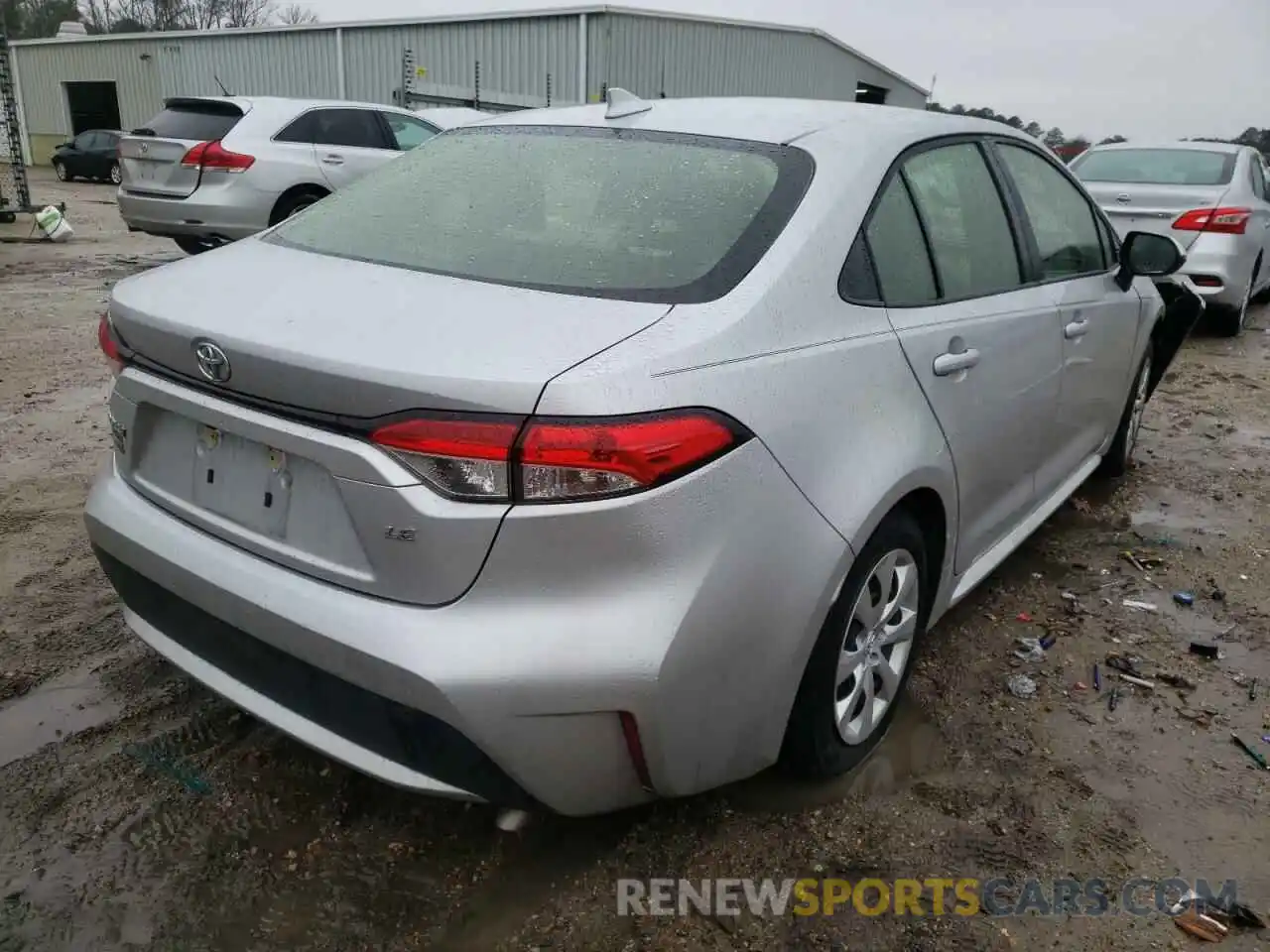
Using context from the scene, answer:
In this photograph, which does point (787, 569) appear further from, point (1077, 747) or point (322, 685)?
point (1077, 747)

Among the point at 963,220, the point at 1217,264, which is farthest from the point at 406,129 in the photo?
the point at 963,220

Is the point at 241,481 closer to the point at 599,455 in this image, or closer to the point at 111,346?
the point at 111,346

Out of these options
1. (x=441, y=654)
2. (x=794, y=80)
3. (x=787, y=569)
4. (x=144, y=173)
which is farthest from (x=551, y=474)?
(x=794, y=80)

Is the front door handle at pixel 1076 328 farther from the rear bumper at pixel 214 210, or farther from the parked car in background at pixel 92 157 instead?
the parked car in background at pixel 92 157

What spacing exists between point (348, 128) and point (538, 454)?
9.03m

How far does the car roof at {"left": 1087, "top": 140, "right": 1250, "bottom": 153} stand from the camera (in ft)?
27.9

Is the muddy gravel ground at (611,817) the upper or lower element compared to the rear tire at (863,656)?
lower

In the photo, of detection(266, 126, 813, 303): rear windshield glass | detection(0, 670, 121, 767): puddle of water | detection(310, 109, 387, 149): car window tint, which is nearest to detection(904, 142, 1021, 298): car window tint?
detection(266, 126, 813, 303): rear windshield glass

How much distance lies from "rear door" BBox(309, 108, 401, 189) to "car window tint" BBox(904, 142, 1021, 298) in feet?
24.2

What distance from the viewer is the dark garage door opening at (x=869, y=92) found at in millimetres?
32531

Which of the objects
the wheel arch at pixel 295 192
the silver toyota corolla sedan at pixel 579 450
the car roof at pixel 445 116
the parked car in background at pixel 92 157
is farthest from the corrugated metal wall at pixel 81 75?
the silver toyota corolla sedan at pixel 579 450

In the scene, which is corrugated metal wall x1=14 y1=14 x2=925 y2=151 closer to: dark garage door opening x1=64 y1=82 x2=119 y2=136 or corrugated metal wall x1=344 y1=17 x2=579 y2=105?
corrugated metal wall x1=344 y1=17 x2=579 y2=105

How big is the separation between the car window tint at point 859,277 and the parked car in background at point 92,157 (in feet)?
90.8

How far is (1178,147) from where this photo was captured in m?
8.53
